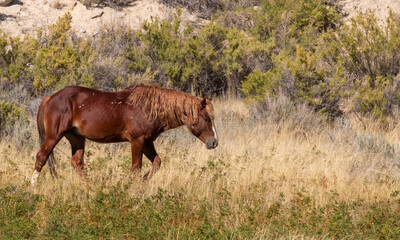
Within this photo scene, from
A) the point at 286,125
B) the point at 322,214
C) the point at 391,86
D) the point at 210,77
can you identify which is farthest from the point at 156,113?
the point at 210,77

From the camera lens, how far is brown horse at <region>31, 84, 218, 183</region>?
7.30 metres

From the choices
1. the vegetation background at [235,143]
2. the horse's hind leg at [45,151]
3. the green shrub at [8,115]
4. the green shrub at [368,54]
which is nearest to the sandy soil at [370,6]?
the vegetation background at [235,143]

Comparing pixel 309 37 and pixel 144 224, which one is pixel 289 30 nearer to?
pixel 309 37

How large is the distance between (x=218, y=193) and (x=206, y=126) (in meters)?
1.11

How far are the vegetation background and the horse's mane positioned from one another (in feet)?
2.65

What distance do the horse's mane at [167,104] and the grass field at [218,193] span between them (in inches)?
31.7

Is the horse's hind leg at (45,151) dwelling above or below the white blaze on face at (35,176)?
above

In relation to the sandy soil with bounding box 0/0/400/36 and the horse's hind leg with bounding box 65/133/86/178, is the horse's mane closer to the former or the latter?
the horse's hind leg with bounding box 65/133/86/178

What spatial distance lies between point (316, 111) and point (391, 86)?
2.15 m

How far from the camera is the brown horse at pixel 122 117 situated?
24.0 feet

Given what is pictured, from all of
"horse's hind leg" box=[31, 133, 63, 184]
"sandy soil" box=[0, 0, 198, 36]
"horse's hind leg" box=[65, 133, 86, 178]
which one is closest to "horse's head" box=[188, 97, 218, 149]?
"horse's hind leg" box=[65, 133, 86, 178]

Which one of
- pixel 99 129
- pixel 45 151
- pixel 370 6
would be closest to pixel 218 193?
pixel 99 129

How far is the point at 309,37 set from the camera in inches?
724

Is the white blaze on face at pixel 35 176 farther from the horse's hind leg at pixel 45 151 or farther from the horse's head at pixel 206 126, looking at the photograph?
the horse's head at pixel 206 126
